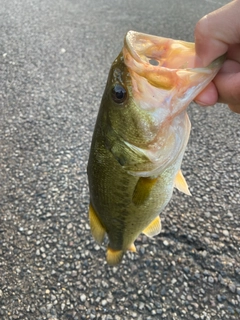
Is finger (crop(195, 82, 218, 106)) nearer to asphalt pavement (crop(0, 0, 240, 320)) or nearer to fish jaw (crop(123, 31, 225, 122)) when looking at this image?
fish jaw (crop(123, 31, 225, 122))

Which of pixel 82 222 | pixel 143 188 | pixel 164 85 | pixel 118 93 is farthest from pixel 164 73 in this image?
pixel 82 222

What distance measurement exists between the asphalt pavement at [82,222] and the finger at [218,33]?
5.09ft

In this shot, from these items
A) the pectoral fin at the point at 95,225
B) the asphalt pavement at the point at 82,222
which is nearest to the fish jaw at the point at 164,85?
the pectoral fin at the point at 95,225

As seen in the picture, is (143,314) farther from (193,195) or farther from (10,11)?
(10,11)

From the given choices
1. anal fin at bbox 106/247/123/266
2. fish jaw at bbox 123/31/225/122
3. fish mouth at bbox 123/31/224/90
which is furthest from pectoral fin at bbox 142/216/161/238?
fish mouth at bbox 123/31/224/90

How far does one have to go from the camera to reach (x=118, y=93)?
1.30 m

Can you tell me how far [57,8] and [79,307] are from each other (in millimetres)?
5911

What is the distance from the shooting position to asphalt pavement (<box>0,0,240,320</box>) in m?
2.27

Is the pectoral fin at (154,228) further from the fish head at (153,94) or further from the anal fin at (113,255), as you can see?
the fish head at (153,94)

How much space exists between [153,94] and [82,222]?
5.48 ft

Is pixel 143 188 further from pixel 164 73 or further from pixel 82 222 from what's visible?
pixel 82 222

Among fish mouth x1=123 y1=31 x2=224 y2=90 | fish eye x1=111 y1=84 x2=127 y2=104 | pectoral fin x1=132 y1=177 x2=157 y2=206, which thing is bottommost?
pectoral fin x1=132 y1=177 x2=157 y2=206

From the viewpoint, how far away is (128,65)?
1233 mm

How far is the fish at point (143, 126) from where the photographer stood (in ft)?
4.01
